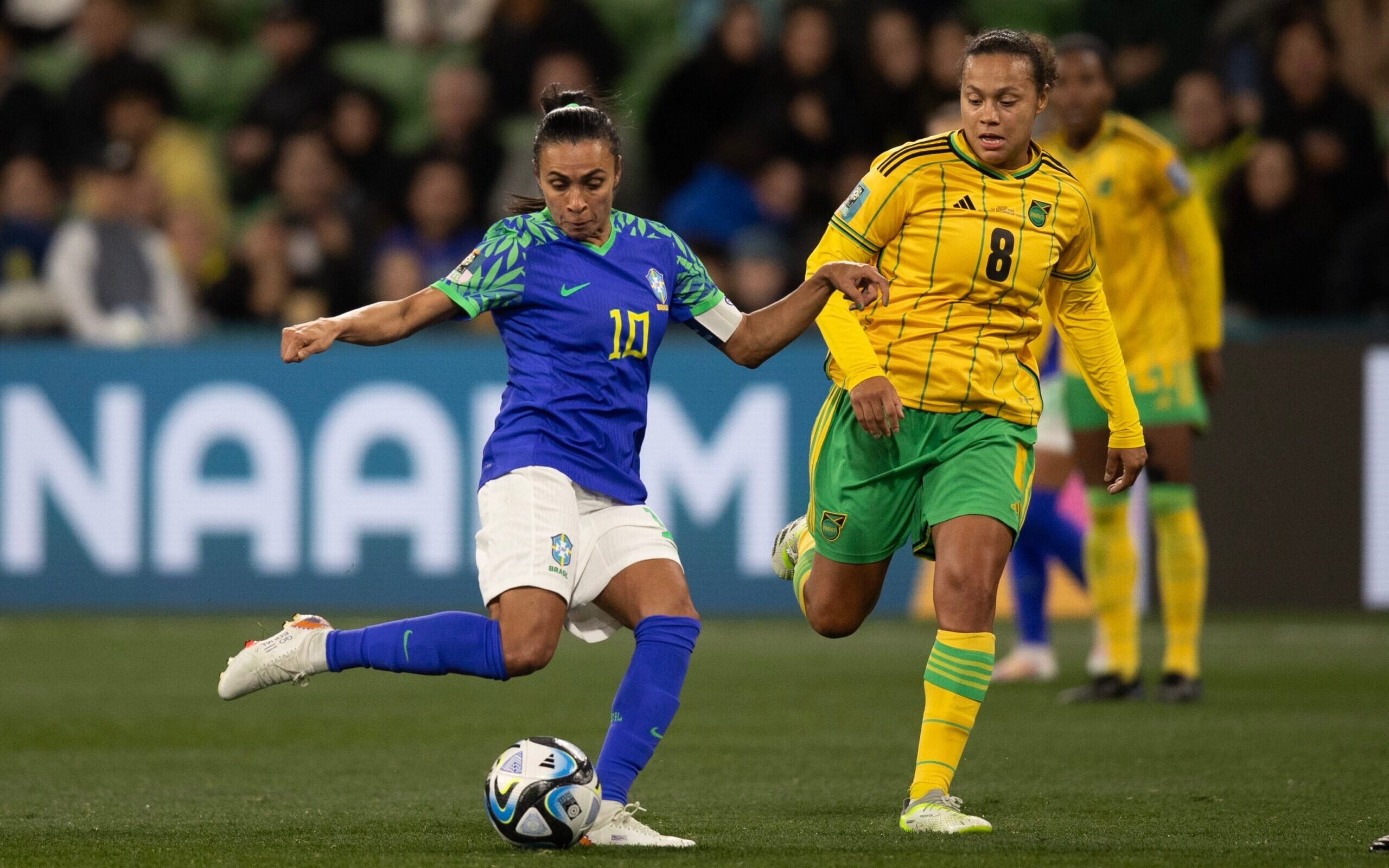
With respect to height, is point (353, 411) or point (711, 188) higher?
point (711, 188)

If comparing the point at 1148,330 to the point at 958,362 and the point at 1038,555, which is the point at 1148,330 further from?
the point at 958,362

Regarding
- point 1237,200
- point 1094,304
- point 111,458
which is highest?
point 1237,200

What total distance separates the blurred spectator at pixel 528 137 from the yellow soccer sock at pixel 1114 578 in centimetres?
569

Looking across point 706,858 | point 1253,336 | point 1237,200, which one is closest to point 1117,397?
point 706,858

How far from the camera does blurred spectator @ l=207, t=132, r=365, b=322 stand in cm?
1239

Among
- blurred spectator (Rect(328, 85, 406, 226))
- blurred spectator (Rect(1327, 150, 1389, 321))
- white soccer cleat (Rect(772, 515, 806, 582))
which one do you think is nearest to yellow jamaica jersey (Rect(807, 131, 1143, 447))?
white soccer cleat (Rect(772, 515, 806, 582))

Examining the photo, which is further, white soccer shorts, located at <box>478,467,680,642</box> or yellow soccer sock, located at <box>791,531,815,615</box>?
yellow soccer sock, located at <box>791,531,815,615</box>

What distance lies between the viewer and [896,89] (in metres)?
12.8

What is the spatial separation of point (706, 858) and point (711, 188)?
8.59 m

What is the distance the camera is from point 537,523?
15.6ft

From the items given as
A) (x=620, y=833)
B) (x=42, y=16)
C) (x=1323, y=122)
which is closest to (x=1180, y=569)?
(x=620, y=833)

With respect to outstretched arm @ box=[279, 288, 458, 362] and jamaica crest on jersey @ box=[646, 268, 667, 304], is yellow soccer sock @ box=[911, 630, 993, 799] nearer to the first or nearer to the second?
jamaica crest on jersey @ box=[646, 268, 667, 304]

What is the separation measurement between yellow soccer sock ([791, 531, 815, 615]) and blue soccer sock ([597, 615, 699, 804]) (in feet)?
2.90

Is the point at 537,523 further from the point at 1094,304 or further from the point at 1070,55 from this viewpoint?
the point at 1070,55
